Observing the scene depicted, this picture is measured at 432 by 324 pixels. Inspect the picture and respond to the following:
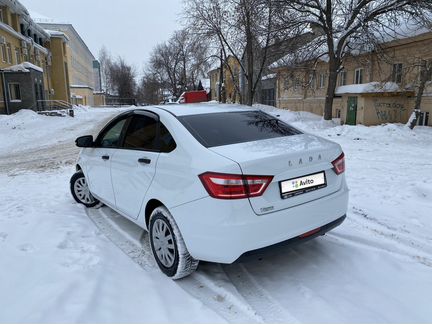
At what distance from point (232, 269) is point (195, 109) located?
1828 mm

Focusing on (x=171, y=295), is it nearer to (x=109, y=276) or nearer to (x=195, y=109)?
(x=109, y=276)

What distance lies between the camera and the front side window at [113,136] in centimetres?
450

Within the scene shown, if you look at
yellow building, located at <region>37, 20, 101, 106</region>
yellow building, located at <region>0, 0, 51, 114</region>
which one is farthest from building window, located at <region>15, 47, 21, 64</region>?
yellow building, located at <region>37, 20, 101, 106</region>

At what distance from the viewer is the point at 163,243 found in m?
3.50

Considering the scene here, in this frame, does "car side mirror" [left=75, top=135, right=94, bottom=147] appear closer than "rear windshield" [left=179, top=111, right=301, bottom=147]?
No

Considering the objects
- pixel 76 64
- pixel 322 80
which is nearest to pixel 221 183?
pixel 322 80

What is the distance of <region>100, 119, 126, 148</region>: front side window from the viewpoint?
4.50m

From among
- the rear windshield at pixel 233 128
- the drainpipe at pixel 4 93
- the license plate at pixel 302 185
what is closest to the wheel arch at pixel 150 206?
the rear windshield at pixel 233 128

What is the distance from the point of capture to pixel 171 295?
3.15 metres

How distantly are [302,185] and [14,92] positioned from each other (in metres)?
32.2

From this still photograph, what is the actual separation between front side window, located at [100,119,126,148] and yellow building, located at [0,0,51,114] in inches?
1094

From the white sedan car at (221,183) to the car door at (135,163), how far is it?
0.04 feet

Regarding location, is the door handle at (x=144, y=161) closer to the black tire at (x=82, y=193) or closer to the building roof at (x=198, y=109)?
the building roof at (x=198, y=109)

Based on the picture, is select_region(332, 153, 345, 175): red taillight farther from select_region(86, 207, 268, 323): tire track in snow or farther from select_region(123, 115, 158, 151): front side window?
select_region(123, 115, 158, 151): front side window
